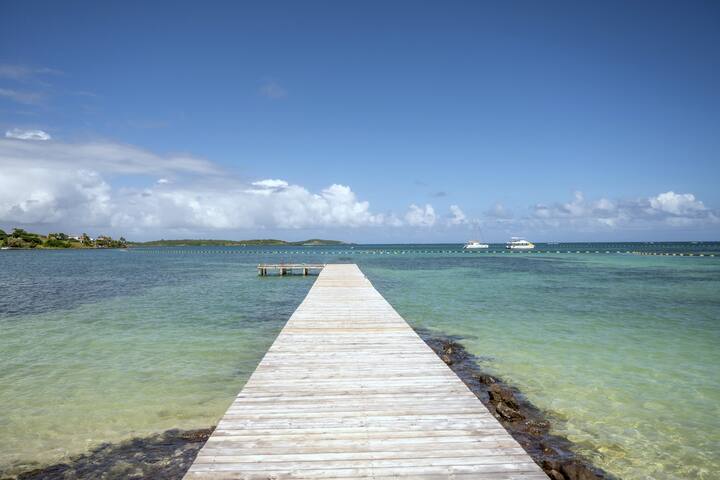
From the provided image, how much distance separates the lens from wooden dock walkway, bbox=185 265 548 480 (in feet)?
15.1

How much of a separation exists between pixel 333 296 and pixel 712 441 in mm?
13598

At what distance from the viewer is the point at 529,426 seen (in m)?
7.75

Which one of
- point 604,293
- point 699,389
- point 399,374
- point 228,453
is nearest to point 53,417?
point 228,453

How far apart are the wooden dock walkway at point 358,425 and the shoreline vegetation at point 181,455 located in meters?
1.21

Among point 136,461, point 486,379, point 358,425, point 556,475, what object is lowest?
point 136,461

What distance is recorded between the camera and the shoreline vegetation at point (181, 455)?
610 cm

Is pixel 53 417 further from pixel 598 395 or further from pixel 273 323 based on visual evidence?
pixel 598 395

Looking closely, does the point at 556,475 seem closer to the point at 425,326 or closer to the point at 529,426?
the point at 529,426

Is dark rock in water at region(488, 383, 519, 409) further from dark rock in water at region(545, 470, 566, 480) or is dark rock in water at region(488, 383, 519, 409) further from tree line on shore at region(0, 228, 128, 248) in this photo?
tree line on shore at region(0, 228, 128, 248)

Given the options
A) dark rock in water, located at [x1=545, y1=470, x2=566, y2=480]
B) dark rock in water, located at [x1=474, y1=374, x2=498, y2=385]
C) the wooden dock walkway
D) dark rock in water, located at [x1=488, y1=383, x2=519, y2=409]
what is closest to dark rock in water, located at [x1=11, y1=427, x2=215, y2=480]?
the wooden dock walkway

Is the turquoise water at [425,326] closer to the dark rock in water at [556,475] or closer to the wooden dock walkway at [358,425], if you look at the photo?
the dark rock in water at [556,475]

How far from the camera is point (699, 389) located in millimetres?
9875

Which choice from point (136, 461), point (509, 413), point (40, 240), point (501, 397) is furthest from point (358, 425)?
point (40, 240)

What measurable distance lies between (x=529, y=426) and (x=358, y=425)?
3918 millimetres
